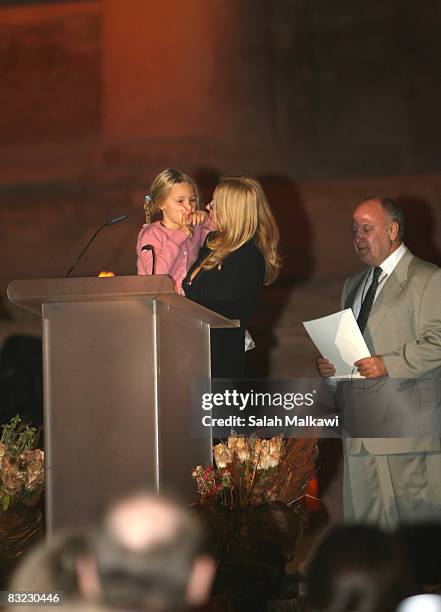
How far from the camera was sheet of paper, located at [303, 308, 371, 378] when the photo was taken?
359cm

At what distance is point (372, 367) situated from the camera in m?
3.69

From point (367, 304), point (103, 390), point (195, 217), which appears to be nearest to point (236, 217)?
point (195, 217)

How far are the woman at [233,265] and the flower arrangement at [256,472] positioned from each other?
0.42 meters

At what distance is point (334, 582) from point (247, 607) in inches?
31.5

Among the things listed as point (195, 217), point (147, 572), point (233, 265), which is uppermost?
point (195, 217)

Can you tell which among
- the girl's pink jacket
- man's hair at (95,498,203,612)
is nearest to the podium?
man's hair at (95,498,203,612)

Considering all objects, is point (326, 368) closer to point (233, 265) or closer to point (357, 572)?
point (233, 265)

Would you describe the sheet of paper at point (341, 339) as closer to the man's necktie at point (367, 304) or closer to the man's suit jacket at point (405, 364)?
the man's suit jacket at point (405, 364)

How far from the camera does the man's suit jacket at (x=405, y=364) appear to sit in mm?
3650

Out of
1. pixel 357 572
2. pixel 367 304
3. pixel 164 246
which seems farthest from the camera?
pixel 164 246

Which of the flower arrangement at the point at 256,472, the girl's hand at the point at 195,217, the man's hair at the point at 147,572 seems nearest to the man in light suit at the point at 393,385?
the flower arrangement at the point at 256,472

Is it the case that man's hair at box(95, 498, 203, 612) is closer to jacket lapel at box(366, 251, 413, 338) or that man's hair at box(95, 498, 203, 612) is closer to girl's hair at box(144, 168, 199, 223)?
jacket lapel at box(366, 251, 413, 338)

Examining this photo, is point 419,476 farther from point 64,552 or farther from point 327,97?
point 327,97

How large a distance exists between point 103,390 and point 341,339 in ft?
3.06
